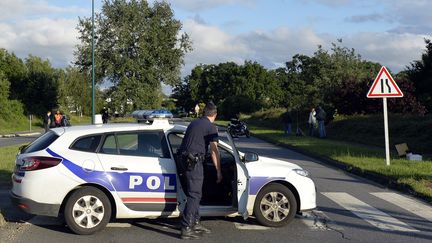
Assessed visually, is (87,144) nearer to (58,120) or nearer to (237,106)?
(58,120)

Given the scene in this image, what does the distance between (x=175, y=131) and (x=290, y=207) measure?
79.2 inches

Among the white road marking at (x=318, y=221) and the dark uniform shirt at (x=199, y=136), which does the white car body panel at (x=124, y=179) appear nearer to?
the dark uniform shirt at (x=199, y=136)

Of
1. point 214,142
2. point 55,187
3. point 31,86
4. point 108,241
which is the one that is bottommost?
point 108,241

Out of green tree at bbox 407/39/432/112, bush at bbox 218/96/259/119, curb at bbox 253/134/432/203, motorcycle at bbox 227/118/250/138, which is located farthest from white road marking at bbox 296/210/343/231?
bush at bbox 218/96/259/119

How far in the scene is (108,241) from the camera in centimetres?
682

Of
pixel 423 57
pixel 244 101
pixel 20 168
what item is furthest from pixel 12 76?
pixel 20 168

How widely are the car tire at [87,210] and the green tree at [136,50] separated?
3954 centimetres

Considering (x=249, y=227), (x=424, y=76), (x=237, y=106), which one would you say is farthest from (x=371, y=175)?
(x=237, y=106)

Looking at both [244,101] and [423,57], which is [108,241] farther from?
[244,101]

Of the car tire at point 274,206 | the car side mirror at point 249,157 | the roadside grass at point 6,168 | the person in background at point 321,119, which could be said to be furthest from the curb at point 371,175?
the roadside grass at point 6,168

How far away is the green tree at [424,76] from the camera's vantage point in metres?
37.8

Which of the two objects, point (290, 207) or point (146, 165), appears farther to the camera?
point (290, 207)

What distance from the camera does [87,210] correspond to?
23.2 ft

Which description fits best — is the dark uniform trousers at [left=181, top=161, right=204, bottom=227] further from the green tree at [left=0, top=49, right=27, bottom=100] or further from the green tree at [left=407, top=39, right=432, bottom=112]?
the green tree at [left=0, top=49, right=27, bottom=100]
